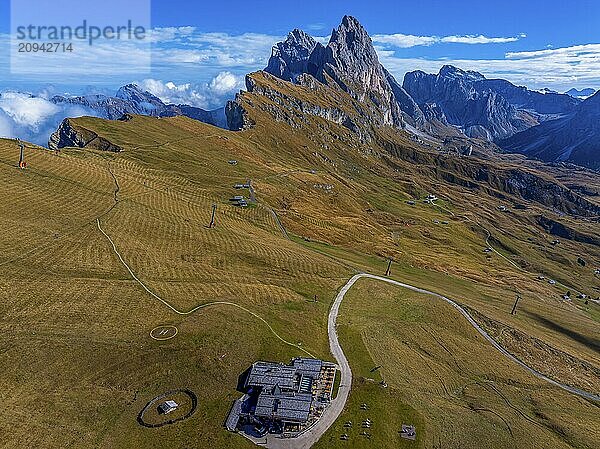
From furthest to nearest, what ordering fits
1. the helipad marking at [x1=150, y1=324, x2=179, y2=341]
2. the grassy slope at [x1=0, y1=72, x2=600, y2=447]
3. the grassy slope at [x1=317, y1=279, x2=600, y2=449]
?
the helipad marking at [x1=150, y1=324, x2=179, y2=341] < the grassy slope at [x1=317, y1=279, x2=600, y2=449] < the grassy slope at [x1=0, y1=72, x2=600, y2=447]

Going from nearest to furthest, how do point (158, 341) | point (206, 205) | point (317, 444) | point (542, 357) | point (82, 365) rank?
point (317, 444)
point (82, 365)
point (158, 341)
point (542, 357)
point (206, 205)

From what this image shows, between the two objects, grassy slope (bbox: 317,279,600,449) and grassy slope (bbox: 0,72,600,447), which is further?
grassy slope (bbox: 317,279,600,449)

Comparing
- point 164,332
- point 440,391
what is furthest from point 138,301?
point 440,391

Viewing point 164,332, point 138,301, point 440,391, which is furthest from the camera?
point 138,301


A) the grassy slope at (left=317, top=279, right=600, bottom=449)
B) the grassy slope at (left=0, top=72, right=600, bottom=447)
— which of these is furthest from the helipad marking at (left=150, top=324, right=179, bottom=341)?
the grassy slope at (left=317, top=279, right=600, bottom=449)

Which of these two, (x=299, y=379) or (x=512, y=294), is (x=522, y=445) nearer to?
(x=299, y=379)

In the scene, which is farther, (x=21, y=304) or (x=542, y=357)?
(x=542, y=357)

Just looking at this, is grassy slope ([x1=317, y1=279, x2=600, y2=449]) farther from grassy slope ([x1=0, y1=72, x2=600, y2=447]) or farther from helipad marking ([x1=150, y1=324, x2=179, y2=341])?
helipad marking ([x1=150, y1=324, x2=179, y2=341])

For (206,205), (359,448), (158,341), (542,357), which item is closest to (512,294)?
(542,357)

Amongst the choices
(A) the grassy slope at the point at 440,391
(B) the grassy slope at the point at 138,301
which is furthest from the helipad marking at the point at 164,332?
(A) the grassy slope at the point at 440,391

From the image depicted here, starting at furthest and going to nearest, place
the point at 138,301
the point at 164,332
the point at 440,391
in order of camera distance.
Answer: the point at 138,301, the point at 440,391, the point at 164,332

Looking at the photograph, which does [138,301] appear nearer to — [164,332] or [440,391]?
[164,332]
